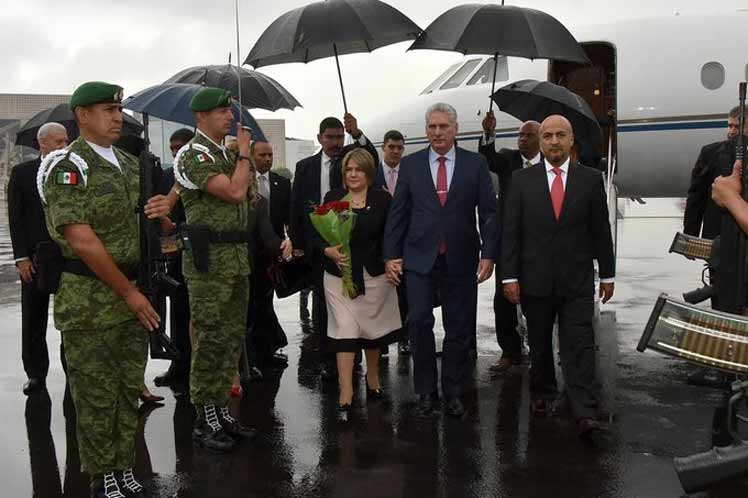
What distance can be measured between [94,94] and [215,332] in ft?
5.03

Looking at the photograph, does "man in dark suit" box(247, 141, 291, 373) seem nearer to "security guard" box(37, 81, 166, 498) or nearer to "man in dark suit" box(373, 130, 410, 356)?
"man in dark suit" box(373, 130, 410, 356)

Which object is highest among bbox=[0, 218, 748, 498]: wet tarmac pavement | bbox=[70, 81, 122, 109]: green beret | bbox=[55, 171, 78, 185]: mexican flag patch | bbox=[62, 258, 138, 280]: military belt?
bbox=[70, 81, 122, 109]: green beret

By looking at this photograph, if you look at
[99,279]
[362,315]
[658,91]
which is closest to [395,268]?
[362,315]

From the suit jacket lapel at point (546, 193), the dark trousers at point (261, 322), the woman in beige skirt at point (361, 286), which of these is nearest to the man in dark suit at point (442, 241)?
the woman in beige skirt at point (361, 286)

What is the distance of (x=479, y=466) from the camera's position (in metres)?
4.30

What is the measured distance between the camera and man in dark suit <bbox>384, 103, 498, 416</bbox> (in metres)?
5.18

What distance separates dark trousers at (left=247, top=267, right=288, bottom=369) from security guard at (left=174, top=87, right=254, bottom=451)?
1628mm

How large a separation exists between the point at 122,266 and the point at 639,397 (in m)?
3.70

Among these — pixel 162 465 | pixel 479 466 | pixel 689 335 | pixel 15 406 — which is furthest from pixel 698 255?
pixel 15 406

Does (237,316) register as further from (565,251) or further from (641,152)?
(641,152)

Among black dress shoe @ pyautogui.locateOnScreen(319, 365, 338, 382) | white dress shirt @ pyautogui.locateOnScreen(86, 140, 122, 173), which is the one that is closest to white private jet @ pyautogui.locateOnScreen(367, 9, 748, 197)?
black dress shoe @ pyautogui.locateOnScreen(319, 365, 338, 382)

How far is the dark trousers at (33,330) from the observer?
19.5 ft

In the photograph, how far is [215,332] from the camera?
14.9 feet

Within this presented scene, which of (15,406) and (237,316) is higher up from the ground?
(237,316)
